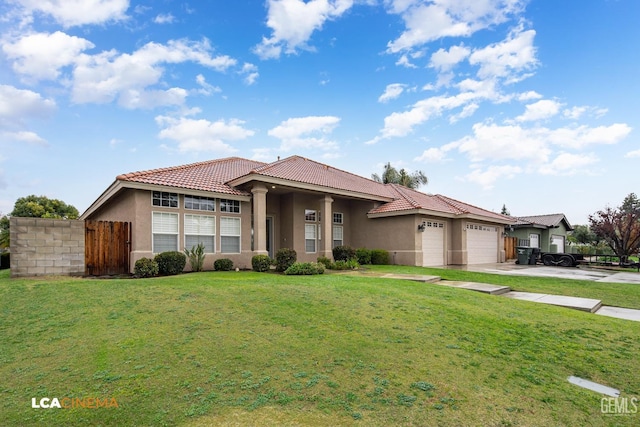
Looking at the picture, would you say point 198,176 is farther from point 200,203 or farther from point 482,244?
point 482,244

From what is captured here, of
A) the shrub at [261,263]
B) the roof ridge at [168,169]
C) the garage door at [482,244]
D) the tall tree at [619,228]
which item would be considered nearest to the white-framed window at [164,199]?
the roof ridge at [168,169]

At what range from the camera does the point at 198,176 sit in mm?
15305

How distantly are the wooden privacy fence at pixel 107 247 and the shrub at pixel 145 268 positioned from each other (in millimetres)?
1322

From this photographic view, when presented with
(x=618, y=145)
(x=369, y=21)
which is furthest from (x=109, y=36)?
(x=618, y=145)

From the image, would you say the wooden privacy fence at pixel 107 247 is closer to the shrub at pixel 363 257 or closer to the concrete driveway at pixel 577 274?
the shrub at pixel 363 257

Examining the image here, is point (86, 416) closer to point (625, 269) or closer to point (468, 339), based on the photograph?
point (468, 339)

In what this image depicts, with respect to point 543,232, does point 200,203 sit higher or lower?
higher

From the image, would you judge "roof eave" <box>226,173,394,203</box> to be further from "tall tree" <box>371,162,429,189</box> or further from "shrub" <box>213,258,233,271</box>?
"tall tree" <box>371,162,429,189</box>

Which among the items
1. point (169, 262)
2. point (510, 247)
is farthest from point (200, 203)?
point (510, 247)

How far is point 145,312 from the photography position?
6.32m

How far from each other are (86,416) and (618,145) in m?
22.1

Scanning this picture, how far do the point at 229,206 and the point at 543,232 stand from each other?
100 feet

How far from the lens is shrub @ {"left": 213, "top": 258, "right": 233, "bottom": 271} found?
13.7m

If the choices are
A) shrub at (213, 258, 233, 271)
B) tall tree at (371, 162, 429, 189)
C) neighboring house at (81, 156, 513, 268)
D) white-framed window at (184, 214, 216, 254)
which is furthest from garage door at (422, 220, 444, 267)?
tall tree at (371, 162, 429, 189)
